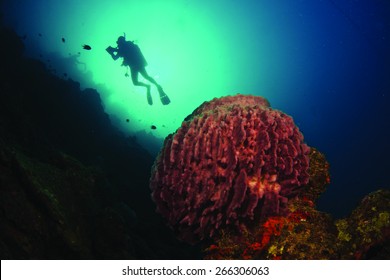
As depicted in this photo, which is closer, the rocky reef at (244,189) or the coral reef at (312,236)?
the coral reef at (312,236)

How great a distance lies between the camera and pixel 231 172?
4066 millimetres

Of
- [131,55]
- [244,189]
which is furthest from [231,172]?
[131,55]

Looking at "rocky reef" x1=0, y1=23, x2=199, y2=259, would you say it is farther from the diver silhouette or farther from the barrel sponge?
the diver silhouette

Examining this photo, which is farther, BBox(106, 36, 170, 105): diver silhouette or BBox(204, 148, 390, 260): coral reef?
BBox(106, 36, 170, 105): diver silhouette

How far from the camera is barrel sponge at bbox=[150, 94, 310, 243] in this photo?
13.4ft

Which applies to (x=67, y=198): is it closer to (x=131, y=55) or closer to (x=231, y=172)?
(x=231, y=172)

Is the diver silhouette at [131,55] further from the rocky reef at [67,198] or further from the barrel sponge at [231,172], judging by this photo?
the barrel sponge at [231,172]

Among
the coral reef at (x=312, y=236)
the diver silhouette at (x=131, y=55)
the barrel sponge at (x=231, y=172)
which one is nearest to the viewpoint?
the coral reef at (x=312, y=236)

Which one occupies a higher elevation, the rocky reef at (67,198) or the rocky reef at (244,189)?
the rocky reef at (244,189)

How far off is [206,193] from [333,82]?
8652 cm

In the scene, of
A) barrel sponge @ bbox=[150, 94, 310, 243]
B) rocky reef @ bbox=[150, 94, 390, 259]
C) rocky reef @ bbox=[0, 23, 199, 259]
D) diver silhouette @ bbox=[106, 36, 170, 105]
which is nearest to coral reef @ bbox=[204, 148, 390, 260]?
rocky reef @ bbox=[150, 94, 390, 259]

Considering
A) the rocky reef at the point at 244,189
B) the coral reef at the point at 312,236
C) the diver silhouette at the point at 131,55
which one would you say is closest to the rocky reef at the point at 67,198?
the rocky reef at the point at 244,189

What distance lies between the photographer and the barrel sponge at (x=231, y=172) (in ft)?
13.4

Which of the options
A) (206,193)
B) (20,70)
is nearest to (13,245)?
(206,193)
